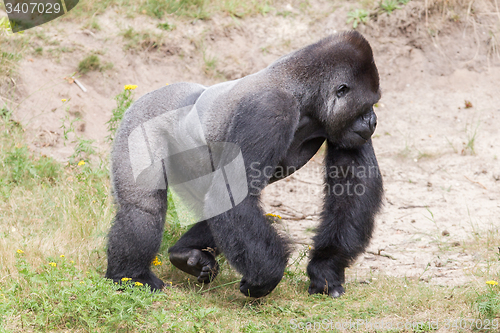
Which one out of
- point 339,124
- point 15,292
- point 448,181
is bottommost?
point 448,181

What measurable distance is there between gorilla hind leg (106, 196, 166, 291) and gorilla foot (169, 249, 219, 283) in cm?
24

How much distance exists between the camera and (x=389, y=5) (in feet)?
25.1

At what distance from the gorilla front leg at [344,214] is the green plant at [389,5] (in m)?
4.48

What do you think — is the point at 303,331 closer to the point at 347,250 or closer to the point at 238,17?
the point at 347,250

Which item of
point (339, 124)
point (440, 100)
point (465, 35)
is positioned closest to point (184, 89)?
point (339, 124)

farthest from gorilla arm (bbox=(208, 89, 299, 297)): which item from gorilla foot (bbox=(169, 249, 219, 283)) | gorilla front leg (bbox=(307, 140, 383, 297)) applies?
gorilla front leg (bbox=(307, 140, 383, 297))

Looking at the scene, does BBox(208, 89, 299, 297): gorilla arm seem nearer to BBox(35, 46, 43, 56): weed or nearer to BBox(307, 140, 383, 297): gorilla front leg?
BBox(307, 140, 383, 297): gorilla front leg

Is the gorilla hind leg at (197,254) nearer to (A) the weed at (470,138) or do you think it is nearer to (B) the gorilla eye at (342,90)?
(B) the gorilla eye at (342,90)

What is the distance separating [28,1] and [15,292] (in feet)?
15.7

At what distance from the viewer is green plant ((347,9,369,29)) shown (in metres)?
7.61

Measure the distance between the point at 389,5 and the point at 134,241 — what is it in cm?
572

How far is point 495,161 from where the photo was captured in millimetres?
6211

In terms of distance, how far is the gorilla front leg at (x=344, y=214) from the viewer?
12.3ft

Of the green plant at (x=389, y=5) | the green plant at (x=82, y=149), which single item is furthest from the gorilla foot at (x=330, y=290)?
the green plant at (x=389, y=5)
